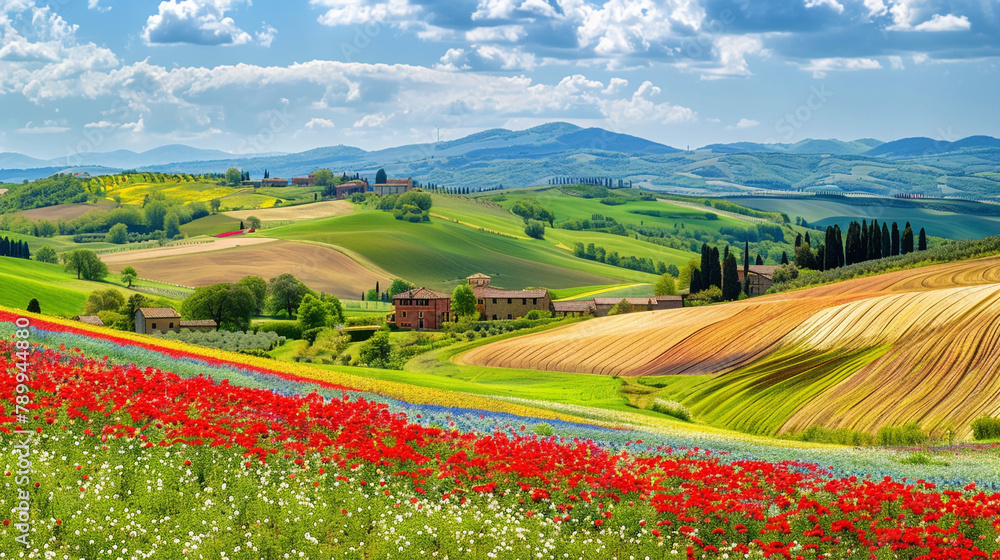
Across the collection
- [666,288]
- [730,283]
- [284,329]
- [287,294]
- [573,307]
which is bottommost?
[284,329]

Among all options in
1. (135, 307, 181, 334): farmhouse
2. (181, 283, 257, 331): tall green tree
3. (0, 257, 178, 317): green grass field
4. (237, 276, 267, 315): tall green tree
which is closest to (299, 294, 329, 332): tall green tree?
(181, 283, 257, 331): tall green tree

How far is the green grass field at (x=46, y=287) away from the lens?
382 feet

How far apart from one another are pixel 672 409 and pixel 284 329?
78383mm

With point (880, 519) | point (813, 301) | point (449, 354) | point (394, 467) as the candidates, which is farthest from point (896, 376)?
point (449, 354)

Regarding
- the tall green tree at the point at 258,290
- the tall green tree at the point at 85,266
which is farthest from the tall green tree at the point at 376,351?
the tall green tree at the point at 85,266

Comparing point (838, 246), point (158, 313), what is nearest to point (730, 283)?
point (838, 246)

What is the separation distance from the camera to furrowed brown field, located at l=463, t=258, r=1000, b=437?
141 feet

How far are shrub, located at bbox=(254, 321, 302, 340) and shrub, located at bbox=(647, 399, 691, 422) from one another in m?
74.1

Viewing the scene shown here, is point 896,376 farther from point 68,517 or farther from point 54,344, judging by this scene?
point 68,517

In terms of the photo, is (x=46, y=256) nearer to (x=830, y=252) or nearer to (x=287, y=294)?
(x=287, y=294)

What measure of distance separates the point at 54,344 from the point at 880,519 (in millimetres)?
23249

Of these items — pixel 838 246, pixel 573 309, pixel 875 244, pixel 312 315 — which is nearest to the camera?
pixel 875 244

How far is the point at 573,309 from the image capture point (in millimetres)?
122000

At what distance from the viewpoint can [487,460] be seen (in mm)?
17984
